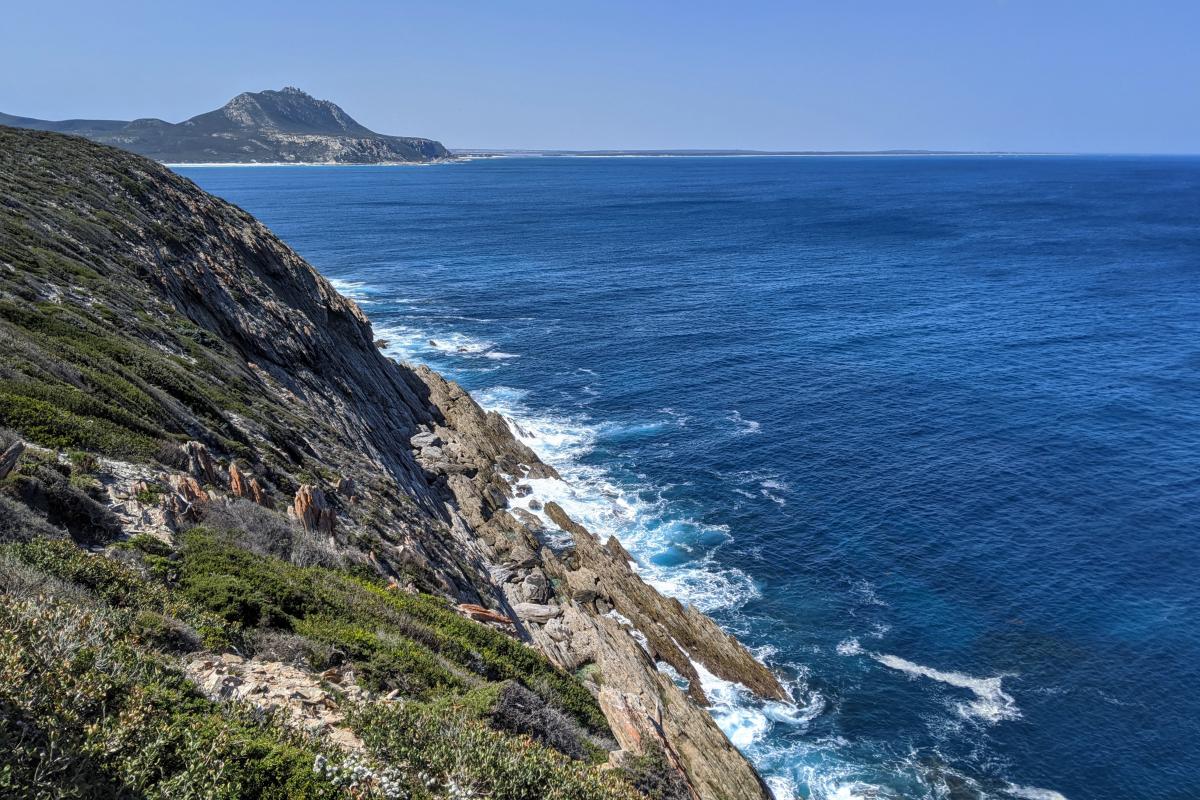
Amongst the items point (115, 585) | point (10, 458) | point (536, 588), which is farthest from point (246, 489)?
point (536, 588)

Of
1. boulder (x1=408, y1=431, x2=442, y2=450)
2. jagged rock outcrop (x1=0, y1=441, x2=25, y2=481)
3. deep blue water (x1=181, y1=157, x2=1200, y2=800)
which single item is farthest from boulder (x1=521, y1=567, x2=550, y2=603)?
jagged rock outcrop (x1=0, y1=441, x2=25, y2=481)

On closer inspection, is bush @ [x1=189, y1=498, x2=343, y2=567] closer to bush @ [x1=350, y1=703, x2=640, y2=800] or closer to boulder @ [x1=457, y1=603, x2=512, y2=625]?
boulder @ [x1=457, y1=603, x2=512, y2=625]

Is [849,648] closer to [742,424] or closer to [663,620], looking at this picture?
[663,620]

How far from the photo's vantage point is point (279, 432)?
33.5 m

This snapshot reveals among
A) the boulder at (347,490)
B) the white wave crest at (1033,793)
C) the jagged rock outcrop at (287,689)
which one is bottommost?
the white wave crest at (1033,793)

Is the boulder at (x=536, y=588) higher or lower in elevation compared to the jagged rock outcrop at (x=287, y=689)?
lower

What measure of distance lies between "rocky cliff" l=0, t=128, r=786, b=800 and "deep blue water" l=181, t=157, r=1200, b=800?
4.73m

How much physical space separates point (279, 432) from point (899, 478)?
148 feet

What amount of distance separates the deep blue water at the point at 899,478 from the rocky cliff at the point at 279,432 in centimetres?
473

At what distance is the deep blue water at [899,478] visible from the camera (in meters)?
34.0

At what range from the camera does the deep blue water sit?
112 ft

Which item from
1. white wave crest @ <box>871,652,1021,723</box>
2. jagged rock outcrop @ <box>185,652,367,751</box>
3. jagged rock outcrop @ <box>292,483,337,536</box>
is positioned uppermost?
jagged rock outcrop @ <box>185,652,367,751</box>

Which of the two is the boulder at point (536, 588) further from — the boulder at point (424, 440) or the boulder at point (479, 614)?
the boulder at point (424, 440)

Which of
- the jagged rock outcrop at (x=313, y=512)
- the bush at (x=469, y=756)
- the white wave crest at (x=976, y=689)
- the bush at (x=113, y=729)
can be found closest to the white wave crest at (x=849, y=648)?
the white wave crest at (x=976, y=689)
